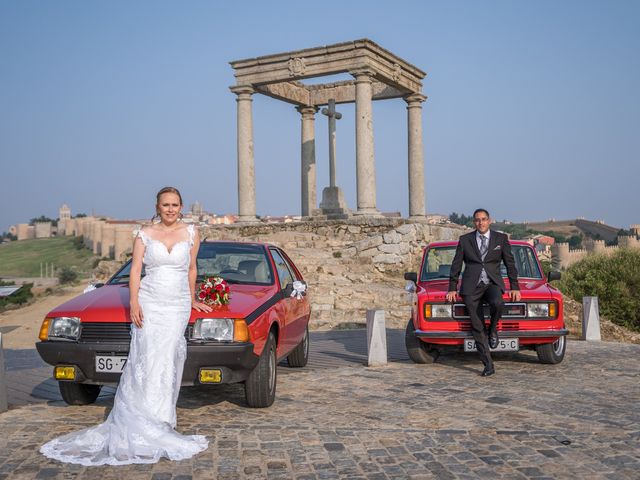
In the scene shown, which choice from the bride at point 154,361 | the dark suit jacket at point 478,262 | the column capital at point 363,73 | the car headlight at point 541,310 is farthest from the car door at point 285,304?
the column capital at point 363,73

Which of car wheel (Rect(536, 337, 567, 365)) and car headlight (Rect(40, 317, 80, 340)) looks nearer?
car headlight (Rect(40, 317, 80, 340))

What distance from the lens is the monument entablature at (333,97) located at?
82.4ft

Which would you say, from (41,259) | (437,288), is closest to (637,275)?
(437,288)

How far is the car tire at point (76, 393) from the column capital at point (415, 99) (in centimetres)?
2372

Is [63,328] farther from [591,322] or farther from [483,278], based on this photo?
[591,322]

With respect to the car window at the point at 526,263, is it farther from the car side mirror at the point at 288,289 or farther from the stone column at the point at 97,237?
the stone column at the point at 97,237

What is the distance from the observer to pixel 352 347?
11766mm

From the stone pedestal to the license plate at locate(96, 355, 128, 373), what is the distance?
21138 millimetres

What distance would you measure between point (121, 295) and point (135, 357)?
1318 millimetres

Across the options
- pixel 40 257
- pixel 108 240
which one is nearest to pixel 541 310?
pixel 108 240

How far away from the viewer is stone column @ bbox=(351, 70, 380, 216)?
2517 centimetres

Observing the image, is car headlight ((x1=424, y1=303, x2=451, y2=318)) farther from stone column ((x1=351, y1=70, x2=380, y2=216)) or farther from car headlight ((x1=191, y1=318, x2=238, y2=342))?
stone column ((x1=351, y1=70, x2=380, y2=216))

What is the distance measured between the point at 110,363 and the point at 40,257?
111922mm

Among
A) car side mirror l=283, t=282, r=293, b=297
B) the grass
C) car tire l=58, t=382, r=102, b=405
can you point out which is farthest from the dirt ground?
the grass
